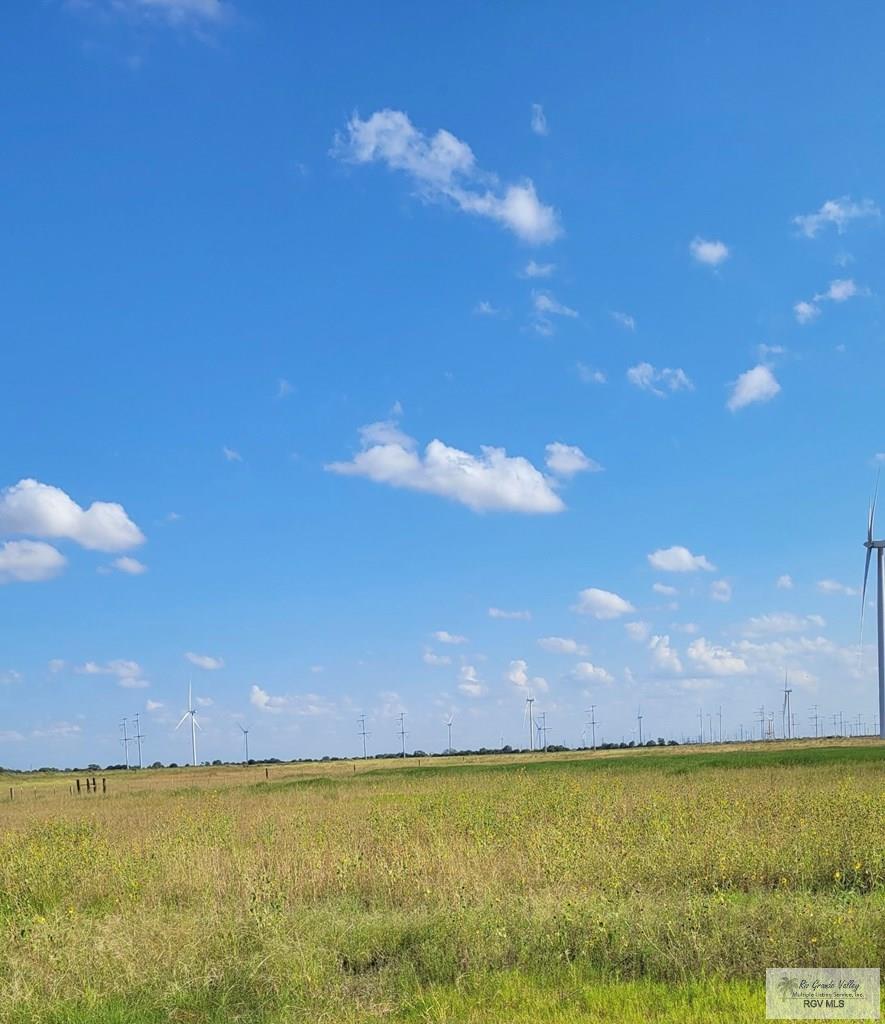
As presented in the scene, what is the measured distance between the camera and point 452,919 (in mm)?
10602

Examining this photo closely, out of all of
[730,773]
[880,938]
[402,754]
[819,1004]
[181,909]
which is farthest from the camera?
[402,754]

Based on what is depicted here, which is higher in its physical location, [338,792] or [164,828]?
[164,828]

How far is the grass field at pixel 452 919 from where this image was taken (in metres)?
8.80

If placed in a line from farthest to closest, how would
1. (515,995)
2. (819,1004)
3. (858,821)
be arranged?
(858,821)
(515,995)
(819,1004)

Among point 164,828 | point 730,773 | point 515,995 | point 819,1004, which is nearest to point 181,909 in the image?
point 515,995

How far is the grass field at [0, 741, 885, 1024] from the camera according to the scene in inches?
346

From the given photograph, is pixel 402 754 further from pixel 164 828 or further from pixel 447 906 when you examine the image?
pixel 447 906

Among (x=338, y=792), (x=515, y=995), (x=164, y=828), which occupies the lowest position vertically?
(x=338, y=792)

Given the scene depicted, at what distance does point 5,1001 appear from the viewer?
8914 millimetres

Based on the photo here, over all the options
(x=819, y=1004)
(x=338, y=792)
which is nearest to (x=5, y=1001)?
(x=819, y=1004)

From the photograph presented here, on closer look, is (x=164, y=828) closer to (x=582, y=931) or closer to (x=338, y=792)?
(x=582, y=931)

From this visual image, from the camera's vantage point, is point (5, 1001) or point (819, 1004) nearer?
point (819, 1004)

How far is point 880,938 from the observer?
9375 mm

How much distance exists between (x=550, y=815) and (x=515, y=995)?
40.1 ft
